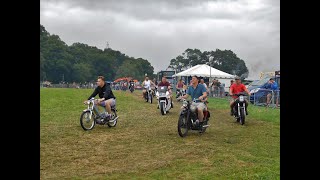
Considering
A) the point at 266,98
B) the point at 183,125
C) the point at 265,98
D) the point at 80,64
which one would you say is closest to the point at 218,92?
the point at 265,98

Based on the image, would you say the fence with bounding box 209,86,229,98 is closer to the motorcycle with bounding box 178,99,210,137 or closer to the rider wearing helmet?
the rider wearing helmet

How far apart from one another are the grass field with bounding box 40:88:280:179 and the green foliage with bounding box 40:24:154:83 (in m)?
62.9

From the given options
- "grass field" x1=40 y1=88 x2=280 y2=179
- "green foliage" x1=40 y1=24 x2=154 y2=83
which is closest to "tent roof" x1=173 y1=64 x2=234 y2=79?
"grass field" x1=40 y1=88 x2=280 y2=179

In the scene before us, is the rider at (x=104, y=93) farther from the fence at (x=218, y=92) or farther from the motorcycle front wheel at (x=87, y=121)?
the fence at (x=218, y=92)

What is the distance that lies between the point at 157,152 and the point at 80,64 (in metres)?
73.8

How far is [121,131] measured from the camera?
387 inches

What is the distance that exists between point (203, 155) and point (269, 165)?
125 centimetres

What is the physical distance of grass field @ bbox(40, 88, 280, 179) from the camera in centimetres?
542

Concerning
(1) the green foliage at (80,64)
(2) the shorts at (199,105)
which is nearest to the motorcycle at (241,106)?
(2) the shorts at (199,105)

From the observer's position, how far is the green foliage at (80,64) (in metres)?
75.2

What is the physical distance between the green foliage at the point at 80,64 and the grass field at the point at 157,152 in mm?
62921

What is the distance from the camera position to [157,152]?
22.9 ft
